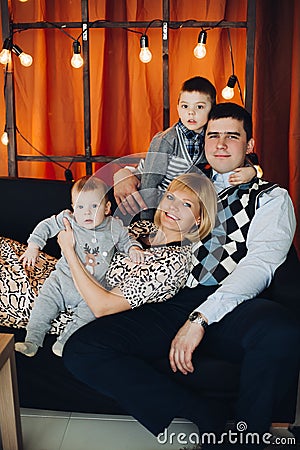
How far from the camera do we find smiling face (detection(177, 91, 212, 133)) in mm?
2125

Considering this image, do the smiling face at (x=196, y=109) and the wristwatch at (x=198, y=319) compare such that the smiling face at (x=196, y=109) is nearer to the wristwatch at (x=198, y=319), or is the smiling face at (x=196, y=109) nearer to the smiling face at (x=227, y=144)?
the smiling face at (x=227, y=144)

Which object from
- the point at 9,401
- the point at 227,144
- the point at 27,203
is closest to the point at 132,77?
the point at 27,203

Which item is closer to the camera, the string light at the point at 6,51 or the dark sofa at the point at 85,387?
the dark sofa at the point at 85,387

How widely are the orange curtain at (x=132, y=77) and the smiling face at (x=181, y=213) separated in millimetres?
986

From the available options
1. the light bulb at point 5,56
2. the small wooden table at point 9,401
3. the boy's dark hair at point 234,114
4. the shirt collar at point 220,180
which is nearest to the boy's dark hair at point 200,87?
the boy's dark hair at point 234,114

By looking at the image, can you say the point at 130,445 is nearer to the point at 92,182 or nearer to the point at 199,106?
the point at 92,182

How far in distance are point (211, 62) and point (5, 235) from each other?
1275 mm

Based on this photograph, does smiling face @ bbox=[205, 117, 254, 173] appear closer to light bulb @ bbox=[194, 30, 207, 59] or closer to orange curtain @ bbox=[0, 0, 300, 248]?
light bulb @ bbox=[194, 30, 207, 59]

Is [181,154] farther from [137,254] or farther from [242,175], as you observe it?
[137,254]

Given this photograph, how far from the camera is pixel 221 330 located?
5.85 ft

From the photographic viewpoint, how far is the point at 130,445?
181 cm

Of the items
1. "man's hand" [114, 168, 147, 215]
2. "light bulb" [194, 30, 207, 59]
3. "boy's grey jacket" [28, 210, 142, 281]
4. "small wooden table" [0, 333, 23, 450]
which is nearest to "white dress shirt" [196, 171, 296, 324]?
"boy's grey jacket" [28, 210, 142, 281]

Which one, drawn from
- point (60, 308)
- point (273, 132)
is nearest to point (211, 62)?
point (273, 132)

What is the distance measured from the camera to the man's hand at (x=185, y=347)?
5.64 feet
